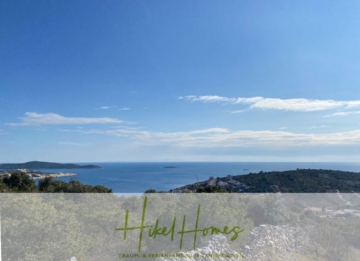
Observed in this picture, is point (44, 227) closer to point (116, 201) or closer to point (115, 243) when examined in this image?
point (115, 243)

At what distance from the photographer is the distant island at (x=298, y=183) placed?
401 inches

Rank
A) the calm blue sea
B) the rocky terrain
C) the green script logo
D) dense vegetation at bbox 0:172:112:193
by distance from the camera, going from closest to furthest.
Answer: the rocky terrain
the green script logo
dense vegetation at bbox 0:172:112:193
the calm blue sea

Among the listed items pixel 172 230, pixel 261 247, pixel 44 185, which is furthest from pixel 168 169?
pixel 172 230

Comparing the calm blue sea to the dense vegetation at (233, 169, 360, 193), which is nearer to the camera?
the dense vegetation at (233, 169, 360, 193)

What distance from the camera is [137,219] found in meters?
5.87

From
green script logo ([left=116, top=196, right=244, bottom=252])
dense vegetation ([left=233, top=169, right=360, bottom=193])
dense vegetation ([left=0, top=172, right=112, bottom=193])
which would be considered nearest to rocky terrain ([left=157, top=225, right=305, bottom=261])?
green script logo ([left=116, top=196, right=244, bottom=252])

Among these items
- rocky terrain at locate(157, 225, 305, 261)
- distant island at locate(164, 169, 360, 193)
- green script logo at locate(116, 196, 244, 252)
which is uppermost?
distant island at locate(164, 169, 360, 193)

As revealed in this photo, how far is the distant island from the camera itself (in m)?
10.2

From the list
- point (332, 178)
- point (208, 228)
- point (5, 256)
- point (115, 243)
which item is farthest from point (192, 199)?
point (332, 178)

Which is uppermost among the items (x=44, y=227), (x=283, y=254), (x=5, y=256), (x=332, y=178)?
(x=332, y=178)

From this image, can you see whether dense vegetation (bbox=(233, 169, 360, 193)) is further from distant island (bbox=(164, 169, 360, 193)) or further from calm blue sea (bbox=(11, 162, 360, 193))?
calm blue sea (bbox=(11, 162, 360, 193))

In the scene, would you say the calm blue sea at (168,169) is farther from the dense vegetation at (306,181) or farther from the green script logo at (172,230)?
the green script logo at (172,230)

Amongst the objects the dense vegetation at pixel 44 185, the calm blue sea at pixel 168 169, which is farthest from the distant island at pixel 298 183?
the dense vegetation at pixel 44 185

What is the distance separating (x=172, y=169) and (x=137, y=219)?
21.2 m
